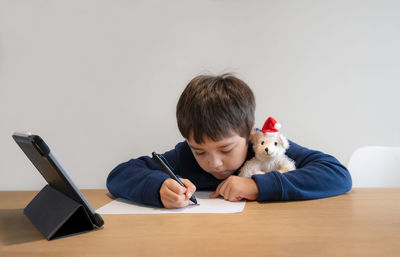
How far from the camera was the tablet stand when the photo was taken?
0.62 metres

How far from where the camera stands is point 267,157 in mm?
1036

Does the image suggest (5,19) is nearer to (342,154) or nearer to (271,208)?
(271,208)

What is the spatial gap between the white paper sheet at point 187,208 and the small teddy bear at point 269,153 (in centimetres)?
16

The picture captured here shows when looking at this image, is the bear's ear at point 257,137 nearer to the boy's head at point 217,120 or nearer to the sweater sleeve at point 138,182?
the boy's head at point 217,120

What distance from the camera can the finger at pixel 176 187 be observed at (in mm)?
852

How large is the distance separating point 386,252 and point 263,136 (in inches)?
21.3

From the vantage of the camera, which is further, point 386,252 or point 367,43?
point 367,43

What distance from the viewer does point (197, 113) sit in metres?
0.97

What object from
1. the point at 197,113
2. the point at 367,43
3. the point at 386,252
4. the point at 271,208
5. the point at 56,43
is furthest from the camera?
the point at 56,43

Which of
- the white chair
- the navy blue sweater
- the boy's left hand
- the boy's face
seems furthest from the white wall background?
the boy's left hand

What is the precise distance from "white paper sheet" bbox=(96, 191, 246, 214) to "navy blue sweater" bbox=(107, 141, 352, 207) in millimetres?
29

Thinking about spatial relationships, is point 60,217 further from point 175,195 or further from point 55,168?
point 175,195

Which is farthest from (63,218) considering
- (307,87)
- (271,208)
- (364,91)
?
(364,91)

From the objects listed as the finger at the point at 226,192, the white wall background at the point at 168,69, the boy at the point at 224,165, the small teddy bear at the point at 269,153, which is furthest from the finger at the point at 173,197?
the white wall background at the point at 168,69
